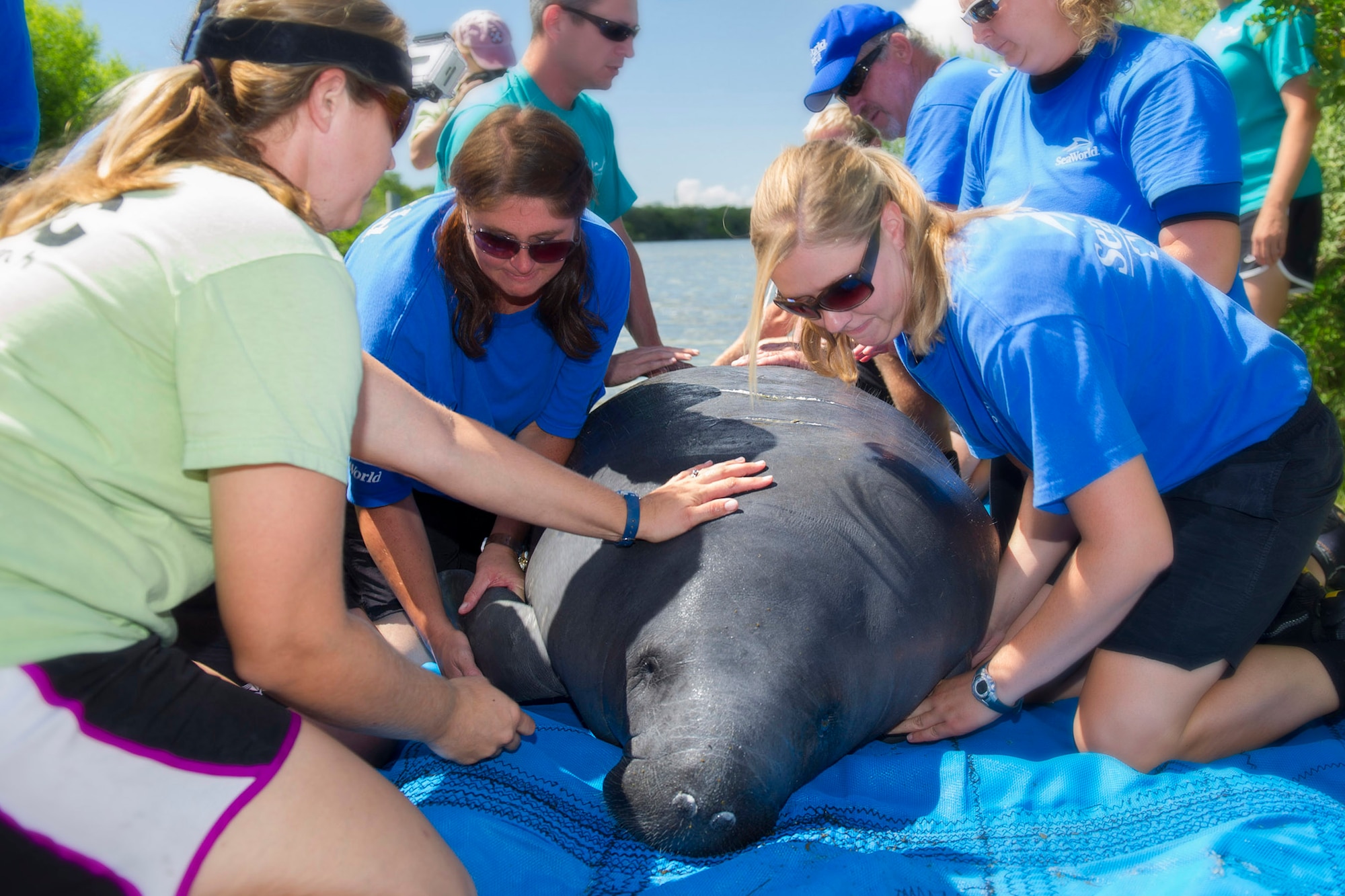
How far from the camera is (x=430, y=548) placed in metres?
3.90

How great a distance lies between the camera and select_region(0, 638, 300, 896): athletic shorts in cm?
153

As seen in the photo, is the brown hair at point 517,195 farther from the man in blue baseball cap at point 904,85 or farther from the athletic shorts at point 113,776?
the man in blue baseball cap at point 904,85

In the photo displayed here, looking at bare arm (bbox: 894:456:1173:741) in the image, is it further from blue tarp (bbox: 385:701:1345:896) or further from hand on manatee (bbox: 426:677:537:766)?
hand on manatee (bbox: 426:677:537:766)

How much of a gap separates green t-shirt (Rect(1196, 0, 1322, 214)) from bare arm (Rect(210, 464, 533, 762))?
15.3 feet

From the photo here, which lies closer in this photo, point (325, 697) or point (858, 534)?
point (325, 697)

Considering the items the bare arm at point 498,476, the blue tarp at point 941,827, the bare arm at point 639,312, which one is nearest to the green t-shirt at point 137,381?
the bare arm at point 498,476

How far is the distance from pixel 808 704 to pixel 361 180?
1.51m

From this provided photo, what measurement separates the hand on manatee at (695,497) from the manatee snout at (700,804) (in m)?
0.71

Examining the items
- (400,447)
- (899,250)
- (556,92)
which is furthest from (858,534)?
(556,92)

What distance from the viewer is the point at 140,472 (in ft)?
5.35

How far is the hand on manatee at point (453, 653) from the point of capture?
3160mm

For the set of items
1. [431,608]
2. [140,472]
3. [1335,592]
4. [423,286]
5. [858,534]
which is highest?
[140,472]

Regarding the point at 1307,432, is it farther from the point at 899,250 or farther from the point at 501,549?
the point at 501,549

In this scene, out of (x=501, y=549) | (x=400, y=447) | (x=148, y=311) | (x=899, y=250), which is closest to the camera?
(x=148, y=311)
